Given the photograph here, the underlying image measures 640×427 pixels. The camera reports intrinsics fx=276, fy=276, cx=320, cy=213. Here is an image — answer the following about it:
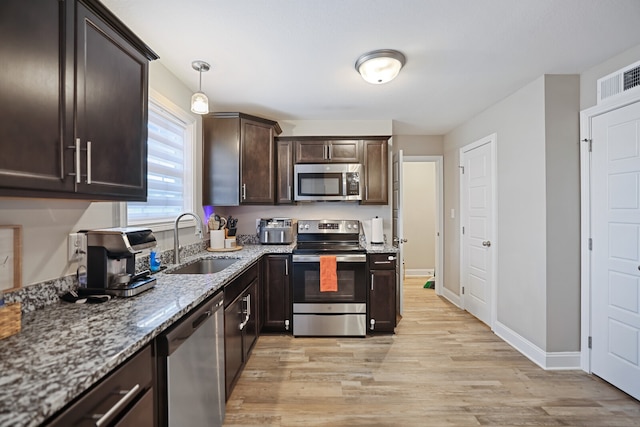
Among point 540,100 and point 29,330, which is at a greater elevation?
point 540,100

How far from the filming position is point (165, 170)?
7.81 ft

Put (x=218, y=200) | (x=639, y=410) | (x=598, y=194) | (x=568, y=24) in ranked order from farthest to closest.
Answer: (x=218, y=200), (x=598, y=194), (x=639, y=410), (x=568, y=24)

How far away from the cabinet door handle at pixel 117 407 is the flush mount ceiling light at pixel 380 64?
2240 mm

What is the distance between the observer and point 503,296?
2842 mm

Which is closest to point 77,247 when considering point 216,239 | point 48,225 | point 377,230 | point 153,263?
point 48,225

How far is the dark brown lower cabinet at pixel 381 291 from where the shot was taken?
2898 millimetres

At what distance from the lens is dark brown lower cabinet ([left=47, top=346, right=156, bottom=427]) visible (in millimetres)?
725

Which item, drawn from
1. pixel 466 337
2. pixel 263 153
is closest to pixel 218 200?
pixel 263 153

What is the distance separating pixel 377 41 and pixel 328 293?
7.45 feet

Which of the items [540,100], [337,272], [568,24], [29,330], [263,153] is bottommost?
[337,272]

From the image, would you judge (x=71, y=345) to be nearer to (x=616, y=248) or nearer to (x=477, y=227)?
(x=616, y=248)

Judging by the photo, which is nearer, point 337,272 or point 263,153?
point 337,272

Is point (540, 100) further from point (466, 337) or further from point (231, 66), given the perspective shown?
point (231, 66)

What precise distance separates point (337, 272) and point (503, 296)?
1721mm
